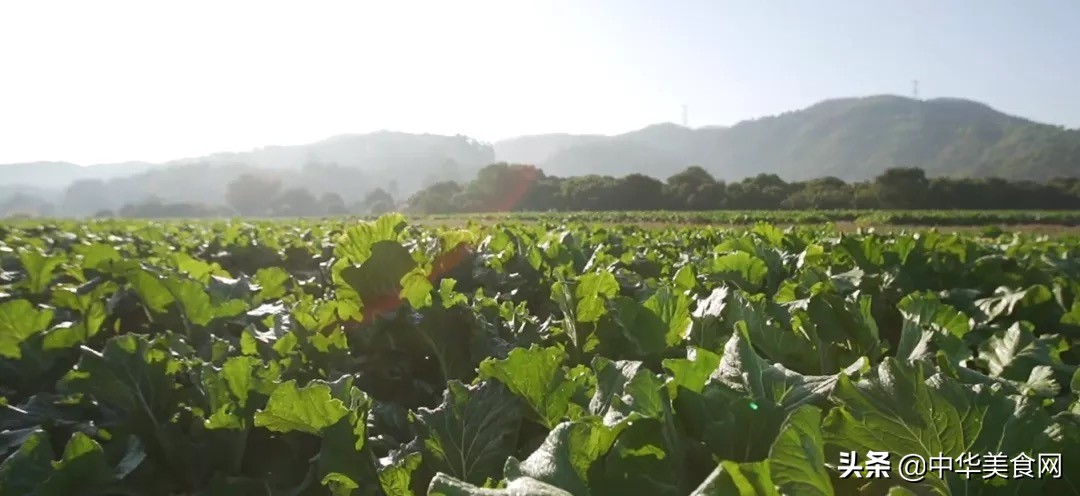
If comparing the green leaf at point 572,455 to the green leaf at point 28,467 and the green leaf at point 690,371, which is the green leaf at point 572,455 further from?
the green leaf at point 28,467

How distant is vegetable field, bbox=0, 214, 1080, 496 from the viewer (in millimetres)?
892

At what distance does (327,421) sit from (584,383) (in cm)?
52

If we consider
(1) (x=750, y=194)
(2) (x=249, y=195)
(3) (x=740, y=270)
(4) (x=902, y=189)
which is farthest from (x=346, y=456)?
(2) (x=249, y=195)

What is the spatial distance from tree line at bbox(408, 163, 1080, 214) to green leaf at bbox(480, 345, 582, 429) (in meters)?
64.2

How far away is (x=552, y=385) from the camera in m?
1.32

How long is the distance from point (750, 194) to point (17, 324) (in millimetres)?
70914

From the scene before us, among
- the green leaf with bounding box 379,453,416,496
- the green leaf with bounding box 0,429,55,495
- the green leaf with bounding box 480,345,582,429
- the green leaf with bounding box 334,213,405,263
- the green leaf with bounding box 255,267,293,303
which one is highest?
the green leaf with bounding box 334,213,405,263

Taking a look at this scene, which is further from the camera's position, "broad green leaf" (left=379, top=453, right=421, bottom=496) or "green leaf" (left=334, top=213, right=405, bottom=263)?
"green leaf" (left=334, top=213, right=405, bottom=263)

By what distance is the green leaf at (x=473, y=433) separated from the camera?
4.29ft

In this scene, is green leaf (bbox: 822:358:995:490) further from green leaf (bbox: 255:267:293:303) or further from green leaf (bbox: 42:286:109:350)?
green leaf (bbox: 255:267:293:303)

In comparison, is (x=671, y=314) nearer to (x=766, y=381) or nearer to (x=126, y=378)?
(x=766, y=381)

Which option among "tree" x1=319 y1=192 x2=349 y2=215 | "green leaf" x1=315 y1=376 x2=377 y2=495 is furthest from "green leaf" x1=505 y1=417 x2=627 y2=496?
"tree" x1=319 y1=192 x2=349 y2=215

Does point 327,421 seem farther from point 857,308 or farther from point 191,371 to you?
point 857,308

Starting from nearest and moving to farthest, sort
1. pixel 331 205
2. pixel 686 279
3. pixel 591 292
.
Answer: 1. pixel 591 292
2. pixel 686 279
3. pixel 331 205
